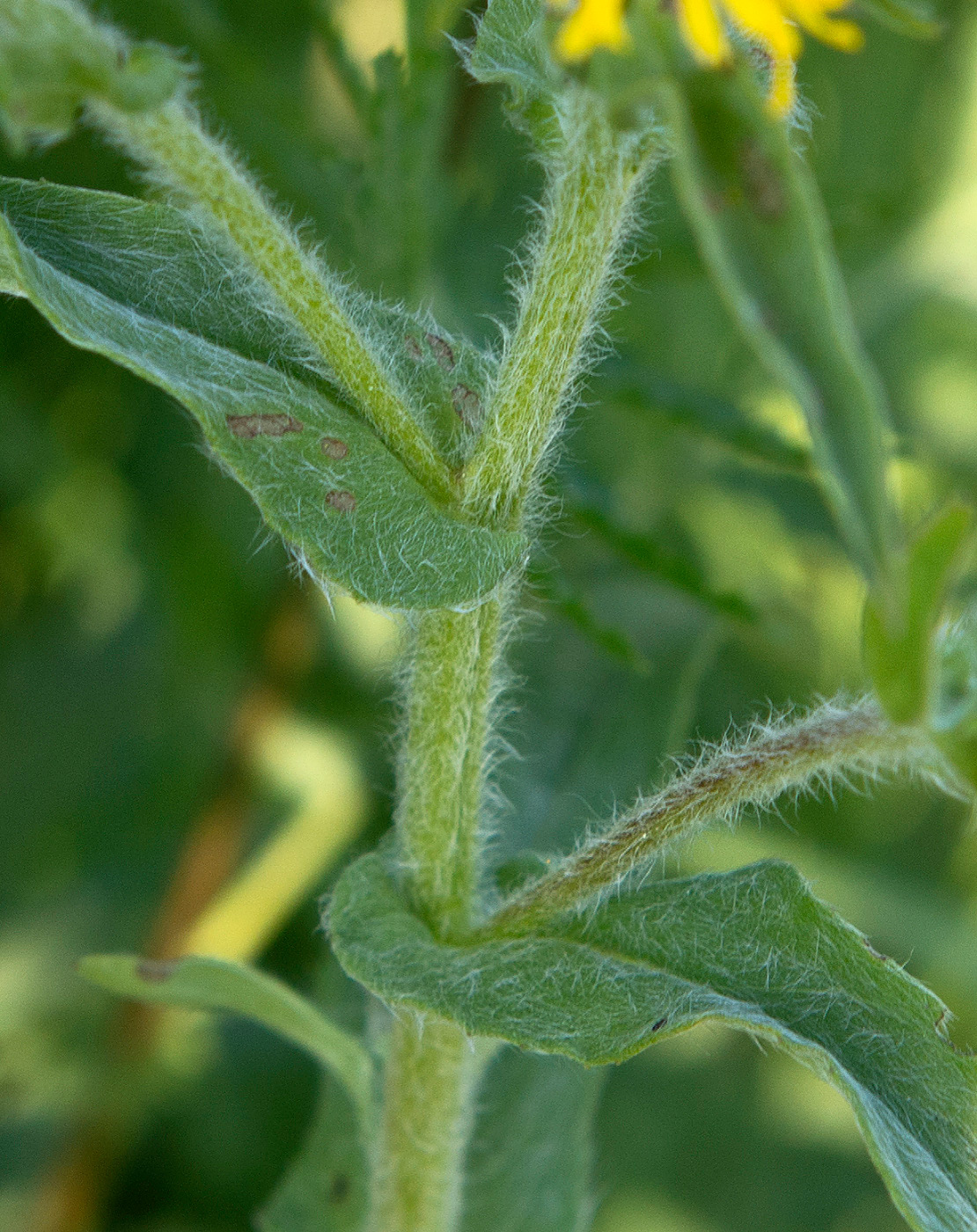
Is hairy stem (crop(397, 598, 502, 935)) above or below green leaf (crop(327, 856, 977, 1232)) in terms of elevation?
above

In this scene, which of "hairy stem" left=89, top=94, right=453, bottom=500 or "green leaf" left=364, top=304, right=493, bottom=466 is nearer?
"hairy stem" left=89, top=94, right=453, bottom=500

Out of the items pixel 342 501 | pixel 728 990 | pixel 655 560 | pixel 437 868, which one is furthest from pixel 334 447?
pixel 655 560

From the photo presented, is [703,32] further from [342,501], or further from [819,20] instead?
[342,501]

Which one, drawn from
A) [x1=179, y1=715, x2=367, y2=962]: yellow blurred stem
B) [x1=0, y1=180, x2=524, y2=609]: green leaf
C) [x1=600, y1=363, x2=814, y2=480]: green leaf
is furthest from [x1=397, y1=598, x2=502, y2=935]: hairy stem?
[x1=179, y1=715, x2=367, y2=962]: yellow blurred stem

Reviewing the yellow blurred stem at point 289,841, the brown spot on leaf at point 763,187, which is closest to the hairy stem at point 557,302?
the brown spot on leaf at point 763,187

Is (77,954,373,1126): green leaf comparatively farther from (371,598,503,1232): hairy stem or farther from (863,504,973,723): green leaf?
(863,504,973,723): green leaf

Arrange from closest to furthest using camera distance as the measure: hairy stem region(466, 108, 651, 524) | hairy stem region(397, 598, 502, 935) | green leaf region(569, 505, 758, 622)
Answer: hairy stem region(466, 108, 651, 524), hairy stem region(397, 598, 502, 935), green leaf region(569, 505, 758, 622)
